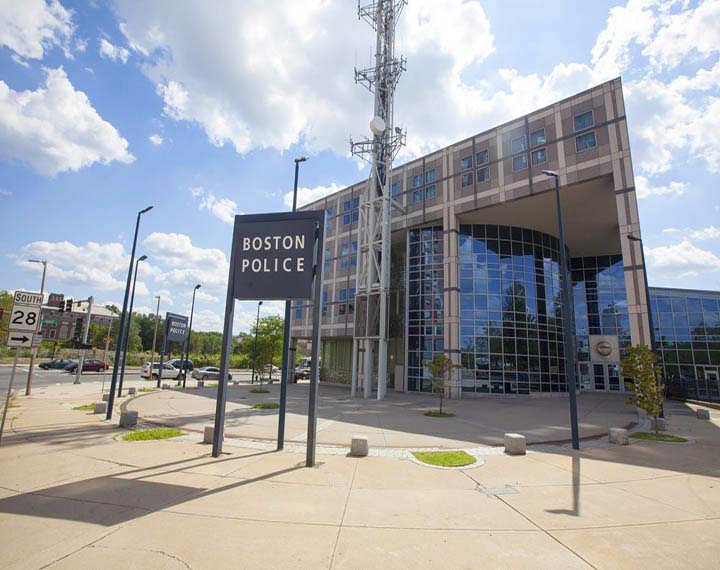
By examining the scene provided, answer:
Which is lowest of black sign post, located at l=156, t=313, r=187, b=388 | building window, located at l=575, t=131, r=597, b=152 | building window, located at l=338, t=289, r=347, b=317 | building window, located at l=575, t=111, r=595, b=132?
black sign post, located at l=156, t=313, r=187, b=388

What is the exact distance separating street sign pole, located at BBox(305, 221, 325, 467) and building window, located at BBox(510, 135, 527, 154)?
24.9 meters

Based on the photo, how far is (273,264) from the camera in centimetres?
1068

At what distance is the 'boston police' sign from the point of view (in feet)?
34.1

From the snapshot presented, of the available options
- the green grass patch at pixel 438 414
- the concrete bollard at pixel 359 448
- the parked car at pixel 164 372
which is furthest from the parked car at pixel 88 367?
the concrete bollard at pixel 359 448

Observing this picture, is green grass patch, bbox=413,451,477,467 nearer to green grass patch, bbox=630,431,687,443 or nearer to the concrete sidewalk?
the concrete sidewalk

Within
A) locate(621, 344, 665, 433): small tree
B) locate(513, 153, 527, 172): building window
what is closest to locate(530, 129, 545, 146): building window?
locate(513, 153, 527, 172): building window

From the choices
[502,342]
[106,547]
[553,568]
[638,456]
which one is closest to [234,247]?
[106,547]

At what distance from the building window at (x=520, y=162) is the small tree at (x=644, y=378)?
17.5m

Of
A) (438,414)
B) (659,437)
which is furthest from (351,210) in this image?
(659,437)

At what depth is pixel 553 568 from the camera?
4.54m

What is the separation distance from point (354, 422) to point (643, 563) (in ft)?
41.6

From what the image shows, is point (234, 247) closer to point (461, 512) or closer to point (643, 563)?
point (461, 512)

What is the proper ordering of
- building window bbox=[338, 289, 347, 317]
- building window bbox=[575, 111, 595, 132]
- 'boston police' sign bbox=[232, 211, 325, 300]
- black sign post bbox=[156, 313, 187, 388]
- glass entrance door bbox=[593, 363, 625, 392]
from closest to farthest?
'boston police' sign bbox=[232, 211, 325, 300]
building window bbox=[575, 111, 595, 132]
black sign post bbox=[156, 313, 187, 388]
glass entrance door bbox=[593, 363, 625, 392]
building window bbox=[338, 289, 347, 317]

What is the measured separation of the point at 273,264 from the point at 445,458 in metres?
6.95
